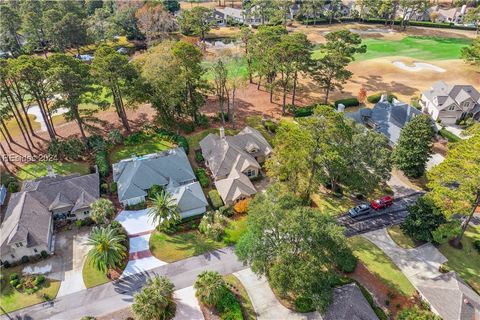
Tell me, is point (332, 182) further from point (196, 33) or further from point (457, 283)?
point (196, 33)

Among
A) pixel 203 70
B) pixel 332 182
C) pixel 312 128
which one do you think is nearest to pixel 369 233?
pixel 332 182

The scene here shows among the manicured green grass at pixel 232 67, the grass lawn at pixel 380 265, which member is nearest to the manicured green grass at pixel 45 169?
the manicured green grass at pixel 232 67

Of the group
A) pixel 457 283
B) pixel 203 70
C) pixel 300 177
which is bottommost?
pixel 457 283

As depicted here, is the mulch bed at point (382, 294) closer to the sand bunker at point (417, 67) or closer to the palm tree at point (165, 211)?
the palm tree at point (165, 211)

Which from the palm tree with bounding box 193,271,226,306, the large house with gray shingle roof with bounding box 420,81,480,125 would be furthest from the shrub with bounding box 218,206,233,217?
the large house with gray shingle roof with bounding box 420,81,480,125

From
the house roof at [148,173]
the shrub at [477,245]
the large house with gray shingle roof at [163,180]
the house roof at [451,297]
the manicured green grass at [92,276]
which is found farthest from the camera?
the house roof at [148,173]
